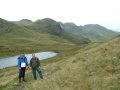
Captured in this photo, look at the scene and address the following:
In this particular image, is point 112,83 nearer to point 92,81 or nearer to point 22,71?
point 92,81

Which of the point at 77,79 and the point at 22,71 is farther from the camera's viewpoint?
the point at 22,71

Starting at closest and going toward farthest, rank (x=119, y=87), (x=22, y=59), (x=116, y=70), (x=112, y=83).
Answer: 1. (x=119, y=87)
2. (x=112, y=83)
3. (x=116, y=70)
4. (x=22, y=59)

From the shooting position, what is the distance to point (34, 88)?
69.7ft

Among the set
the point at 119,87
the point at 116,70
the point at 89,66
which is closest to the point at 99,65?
the point at 89,66

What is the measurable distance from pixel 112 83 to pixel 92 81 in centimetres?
140

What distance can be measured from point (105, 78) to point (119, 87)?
3021 millimetres

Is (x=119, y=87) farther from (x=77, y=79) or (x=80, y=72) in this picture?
(x=80, y=72)

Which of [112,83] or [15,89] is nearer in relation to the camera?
[112,83]

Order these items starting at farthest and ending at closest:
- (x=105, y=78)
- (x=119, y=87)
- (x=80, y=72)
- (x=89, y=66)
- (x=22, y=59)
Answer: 1. (x=22, y=59)
2. (x=89, y=66)
3. (x=80, y=72)
4. (x=105, y=78)
5. (x=119, y=87)

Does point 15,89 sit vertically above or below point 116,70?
below

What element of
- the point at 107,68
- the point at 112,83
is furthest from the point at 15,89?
the point at 112,83

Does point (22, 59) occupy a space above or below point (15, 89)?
above

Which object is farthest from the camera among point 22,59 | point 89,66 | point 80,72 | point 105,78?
point 22,59

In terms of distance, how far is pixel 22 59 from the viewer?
88.8 ft
